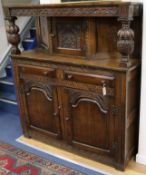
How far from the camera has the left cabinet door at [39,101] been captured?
7.58 ft

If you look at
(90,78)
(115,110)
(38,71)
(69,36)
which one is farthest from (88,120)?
(69,36)

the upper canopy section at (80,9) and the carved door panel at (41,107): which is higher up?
the upper canopy section at (80,9)

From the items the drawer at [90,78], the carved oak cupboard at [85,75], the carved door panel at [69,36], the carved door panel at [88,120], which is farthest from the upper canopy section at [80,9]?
the carved door panel at [88,120]

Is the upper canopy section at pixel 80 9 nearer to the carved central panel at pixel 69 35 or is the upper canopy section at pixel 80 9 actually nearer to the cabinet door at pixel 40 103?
the carved central panel at pixel 69 35

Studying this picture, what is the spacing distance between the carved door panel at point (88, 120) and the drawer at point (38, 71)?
21cm

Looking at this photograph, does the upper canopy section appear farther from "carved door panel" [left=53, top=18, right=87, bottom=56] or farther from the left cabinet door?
the left cabinet door

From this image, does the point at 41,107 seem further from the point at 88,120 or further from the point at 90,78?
the point at 90,78

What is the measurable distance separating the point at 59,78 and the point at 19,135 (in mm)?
1091

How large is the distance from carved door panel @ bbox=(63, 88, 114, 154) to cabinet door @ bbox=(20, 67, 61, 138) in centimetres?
15

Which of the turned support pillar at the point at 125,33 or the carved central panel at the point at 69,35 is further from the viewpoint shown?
the carved central panel at the point at 69,35

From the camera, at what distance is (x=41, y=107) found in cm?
247

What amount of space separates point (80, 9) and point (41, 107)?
3.61ft

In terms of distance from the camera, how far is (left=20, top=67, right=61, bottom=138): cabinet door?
2.33 metres

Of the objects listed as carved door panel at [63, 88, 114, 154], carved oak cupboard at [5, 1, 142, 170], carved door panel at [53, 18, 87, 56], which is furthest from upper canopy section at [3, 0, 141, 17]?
carved door panel at [63, 88, 114, 154]
